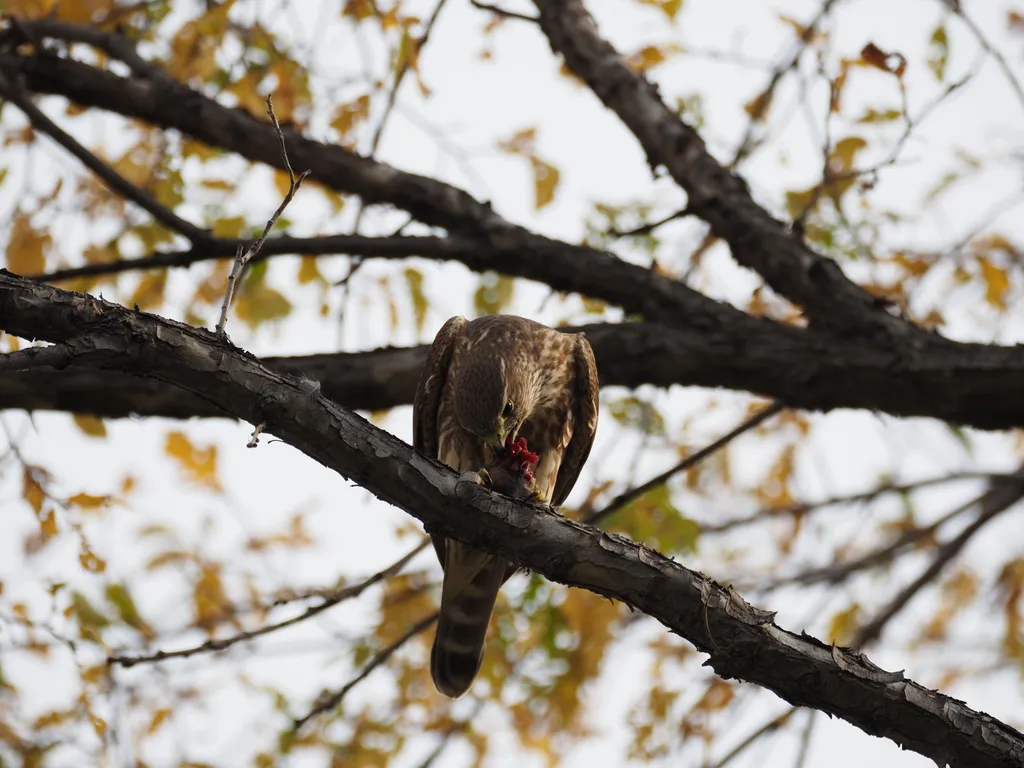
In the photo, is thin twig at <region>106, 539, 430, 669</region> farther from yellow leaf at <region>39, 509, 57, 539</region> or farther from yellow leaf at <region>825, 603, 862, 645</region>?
yellow leaf at <region>825, 603, 862, 645</region>

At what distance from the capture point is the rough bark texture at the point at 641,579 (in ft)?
8.96

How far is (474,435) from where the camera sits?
14.2 feet

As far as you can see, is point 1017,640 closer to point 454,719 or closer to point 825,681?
point 454,719

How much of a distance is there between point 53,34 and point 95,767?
321 cm

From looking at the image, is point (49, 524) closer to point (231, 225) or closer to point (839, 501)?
point (231, 225)

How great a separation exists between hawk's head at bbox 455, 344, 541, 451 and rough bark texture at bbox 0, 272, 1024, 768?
1.11 metres

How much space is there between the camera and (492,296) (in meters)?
5.53

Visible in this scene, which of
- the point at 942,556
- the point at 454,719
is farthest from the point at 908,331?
the point at 454,719

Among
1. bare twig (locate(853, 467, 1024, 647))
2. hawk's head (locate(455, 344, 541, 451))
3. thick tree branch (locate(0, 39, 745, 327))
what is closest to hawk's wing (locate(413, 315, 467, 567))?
hawk's head (locate(455, 344, 541, 451))

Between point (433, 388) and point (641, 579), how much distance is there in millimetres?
1894

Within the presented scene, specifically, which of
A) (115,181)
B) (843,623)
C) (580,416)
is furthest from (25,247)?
(843,623)

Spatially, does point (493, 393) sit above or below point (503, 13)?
below

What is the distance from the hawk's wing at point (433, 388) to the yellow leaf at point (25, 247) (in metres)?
1.78

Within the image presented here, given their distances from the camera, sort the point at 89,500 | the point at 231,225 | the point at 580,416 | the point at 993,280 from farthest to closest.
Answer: the point at 993,280, the point at 231,225, the point at 580,416, the point at 89,500
